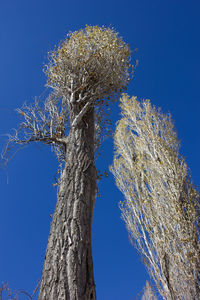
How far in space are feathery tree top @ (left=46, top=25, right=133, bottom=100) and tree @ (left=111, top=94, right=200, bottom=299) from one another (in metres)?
2.94

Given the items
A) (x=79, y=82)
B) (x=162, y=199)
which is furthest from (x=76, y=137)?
(x=162, y=199)

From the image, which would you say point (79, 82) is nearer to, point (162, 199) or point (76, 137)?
point (76, 137)

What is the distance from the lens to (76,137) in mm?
2527

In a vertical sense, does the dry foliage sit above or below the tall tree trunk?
above

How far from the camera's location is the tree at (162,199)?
434 cm

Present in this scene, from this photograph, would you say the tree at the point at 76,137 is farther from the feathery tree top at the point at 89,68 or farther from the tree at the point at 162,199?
the tree at the point at 162,199

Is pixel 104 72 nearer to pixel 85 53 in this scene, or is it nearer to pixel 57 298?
pixel 85 53

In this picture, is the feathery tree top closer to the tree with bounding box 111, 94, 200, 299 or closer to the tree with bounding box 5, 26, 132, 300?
the tree with bounding box 5, 26, 132, 300

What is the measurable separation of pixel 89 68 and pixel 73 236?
2.45m

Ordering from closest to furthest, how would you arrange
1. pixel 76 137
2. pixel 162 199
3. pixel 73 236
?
pixel 73 236
pixel 76 137
pixel 162 199

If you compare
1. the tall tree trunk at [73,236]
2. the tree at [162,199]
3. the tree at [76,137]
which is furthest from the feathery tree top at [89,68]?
the tree at [162,199]

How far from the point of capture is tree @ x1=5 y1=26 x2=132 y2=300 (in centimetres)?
156

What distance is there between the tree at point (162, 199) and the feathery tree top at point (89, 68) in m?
2.94

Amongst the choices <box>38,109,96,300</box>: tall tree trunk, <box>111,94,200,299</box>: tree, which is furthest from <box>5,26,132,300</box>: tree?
<box>111,94,200,299</box>: tree
